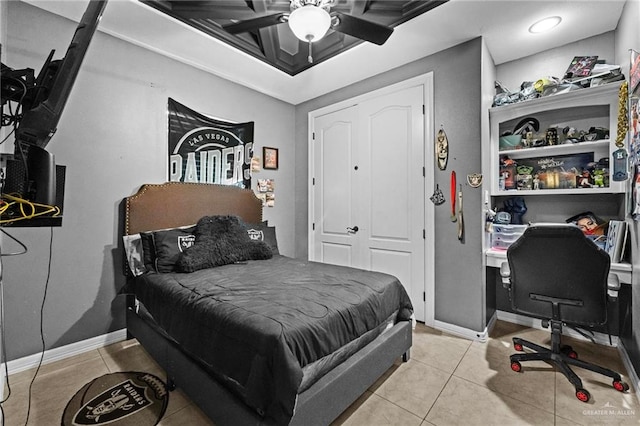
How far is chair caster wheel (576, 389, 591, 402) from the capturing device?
176cm

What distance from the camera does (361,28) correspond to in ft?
6.59

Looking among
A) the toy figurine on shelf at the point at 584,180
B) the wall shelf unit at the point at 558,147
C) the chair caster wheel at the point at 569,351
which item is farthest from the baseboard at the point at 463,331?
the toy figurine on shelf at the point at 584,180

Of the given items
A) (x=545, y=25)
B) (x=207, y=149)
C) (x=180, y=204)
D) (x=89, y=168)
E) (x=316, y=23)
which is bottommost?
(x=180, y=204)

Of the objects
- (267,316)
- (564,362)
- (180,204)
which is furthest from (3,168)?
(564,362)

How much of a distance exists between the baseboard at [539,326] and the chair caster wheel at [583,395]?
92 cm

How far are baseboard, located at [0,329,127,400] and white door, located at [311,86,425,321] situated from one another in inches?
92.2

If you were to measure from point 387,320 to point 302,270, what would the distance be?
776mm

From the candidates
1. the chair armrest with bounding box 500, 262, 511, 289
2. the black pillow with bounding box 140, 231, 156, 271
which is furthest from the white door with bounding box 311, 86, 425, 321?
the black pillow with bounding box 140, 231, 156, 271

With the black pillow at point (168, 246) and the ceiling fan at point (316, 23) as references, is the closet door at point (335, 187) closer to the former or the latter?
the ceiling fan at point (316, 23)

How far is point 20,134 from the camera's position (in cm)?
125

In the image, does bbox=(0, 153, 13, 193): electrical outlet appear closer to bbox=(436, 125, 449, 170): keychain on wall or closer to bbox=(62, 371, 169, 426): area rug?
bbox=(62, 371, 169, 426): area rug

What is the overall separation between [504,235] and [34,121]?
348 centimetres

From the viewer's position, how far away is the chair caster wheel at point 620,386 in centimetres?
183

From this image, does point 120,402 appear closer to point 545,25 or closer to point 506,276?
point 506,276
